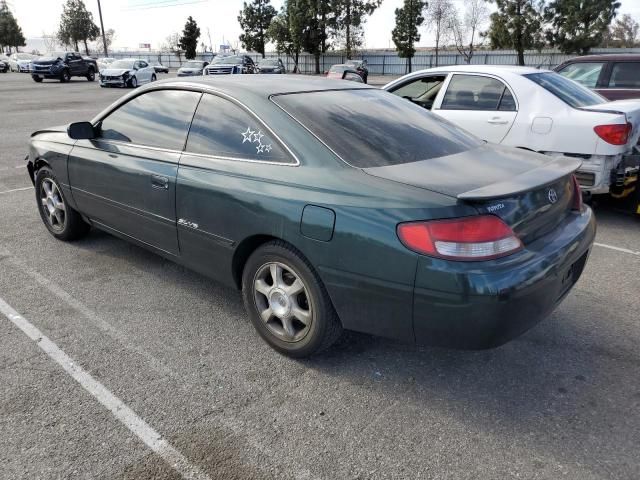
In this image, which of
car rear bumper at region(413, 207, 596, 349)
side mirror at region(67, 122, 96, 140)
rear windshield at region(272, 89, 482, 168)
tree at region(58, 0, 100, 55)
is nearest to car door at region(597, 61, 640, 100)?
rear windshield at region(272, 89, 482, 168)

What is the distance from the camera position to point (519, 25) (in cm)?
3797

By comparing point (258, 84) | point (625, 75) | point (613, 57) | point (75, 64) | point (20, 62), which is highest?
point (613, 57)

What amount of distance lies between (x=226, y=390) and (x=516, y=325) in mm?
1503

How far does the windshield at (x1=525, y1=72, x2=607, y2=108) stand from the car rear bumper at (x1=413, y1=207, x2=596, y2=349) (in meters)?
3.80

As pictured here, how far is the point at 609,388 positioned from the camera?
2.76m

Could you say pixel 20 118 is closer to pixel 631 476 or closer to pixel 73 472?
pixel 73 472

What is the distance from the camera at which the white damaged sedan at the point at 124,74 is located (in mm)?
27938

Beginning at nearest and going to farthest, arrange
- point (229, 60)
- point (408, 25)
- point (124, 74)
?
point (124, 74)
point (229, 60)
point (408, 25)

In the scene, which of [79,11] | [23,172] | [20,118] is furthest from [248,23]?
[23,172]

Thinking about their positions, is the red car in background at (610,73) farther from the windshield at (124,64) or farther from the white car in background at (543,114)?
the windshield at (124,64)

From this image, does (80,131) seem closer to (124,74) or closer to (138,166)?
(138,166)

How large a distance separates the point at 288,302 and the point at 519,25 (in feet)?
135

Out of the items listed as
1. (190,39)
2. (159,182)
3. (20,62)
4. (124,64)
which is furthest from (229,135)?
(190,39)

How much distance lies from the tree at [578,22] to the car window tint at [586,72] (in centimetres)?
3368
